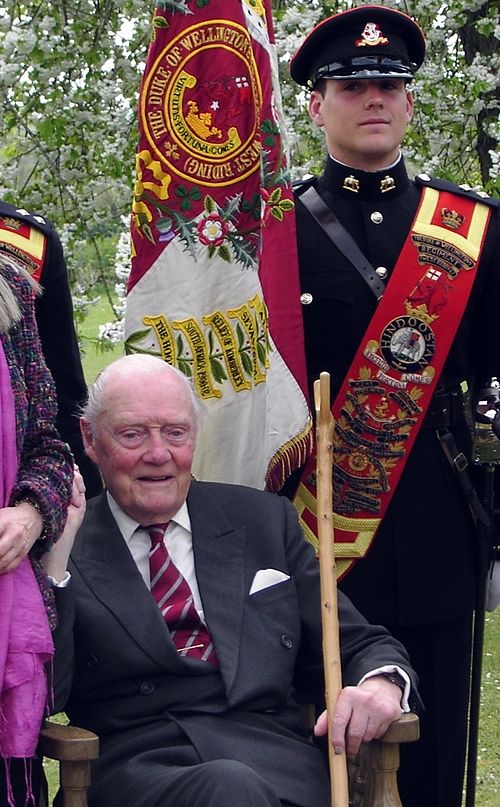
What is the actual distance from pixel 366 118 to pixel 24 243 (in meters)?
0.88

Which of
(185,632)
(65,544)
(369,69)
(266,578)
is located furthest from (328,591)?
(369,69)

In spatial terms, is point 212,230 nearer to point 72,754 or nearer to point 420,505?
point 420,505

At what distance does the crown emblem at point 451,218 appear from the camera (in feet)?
12.4

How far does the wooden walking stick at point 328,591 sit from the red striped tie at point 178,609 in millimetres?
266

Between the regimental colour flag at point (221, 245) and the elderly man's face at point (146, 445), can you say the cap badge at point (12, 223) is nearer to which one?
the regimental colour flag at point (221, 245)

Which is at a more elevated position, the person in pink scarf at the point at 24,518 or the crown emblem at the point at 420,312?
the crown emblem at the point at 420,312

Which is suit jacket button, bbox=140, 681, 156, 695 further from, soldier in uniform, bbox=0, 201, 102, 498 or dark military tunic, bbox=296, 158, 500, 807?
dark military tunic, bbox=296, 158, 500, 807

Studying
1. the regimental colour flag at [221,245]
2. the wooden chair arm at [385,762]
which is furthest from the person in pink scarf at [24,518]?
the regimental colour flag at [221,245]

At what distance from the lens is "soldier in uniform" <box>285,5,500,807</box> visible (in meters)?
3.71

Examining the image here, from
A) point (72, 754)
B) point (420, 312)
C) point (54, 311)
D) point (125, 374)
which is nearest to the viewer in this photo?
point (72, 754)

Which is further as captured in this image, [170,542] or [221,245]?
[221,245]

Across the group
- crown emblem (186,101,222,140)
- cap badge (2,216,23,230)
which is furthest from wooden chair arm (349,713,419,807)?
crown emblem (186,101,222,140)

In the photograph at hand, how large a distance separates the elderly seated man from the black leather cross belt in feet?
1.63

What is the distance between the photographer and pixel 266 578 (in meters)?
3.31
